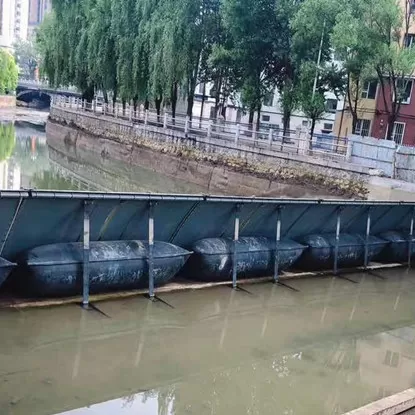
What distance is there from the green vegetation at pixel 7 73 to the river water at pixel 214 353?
62.6m

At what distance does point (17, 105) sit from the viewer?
80312 millimetres

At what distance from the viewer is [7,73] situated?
6694 centimetres

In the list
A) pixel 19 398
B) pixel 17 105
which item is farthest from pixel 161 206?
pixel 17 105

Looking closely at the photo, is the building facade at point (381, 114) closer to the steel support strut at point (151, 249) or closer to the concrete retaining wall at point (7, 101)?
the steel support strut at point (151, 249)

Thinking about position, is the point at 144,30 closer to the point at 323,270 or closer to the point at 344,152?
the point at 344,152

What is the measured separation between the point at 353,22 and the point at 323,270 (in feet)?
43.6

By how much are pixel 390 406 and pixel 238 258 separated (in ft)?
16.1

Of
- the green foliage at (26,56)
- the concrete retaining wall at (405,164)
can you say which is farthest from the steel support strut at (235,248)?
the green foliage at (26,56)

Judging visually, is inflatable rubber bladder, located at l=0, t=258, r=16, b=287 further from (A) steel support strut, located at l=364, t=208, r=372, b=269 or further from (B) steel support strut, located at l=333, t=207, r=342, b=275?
(A) steel support strut, located at l=364, t=208, r=372, b=269

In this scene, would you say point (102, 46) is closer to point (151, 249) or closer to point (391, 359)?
point (151, 249)

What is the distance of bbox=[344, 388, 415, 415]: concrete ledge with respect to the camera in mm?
4387

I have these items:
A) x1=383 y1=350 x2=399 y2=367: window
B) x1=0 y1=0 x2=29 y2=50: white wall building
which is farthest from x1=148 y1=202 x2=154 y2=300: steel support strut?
x1=0 y1=0 x2=29 y2=50: white wall building

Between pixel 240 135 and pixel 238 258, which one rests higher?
pixel 240 135

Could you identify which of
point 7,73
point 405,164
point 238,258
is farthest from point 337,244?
point 7,73
